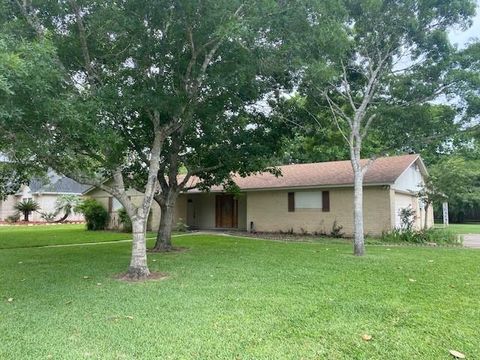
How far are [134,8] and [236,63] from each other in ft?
8.61

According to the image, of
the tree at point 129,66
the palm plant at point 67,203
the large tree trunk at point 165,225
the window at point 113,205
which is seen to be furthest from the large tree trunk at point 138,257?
the palm plant at point 67,203

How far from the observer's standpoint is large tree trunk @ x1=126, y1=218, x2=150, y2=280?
8555mm

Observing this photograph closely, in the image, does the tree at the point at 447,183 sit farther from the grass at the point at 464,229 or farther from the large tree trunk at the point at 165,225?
the large tree trunk at the point at 165,225

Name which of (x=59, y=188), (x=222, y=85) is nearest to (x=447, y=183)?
(x=222, y=85)

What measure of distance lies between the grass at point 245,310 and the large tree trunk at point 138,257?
467 mm

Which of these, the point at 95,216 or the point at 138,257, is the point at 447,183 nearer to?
the point at 138,257

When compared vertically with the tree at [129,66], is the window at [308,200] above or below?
below

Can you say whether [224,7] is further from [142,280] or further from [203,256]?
[203,256]

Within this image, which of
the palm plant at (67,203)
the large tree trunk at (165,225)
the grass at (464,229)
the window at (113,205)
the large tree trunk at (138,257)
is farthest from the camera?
the palm plant at (67,203)

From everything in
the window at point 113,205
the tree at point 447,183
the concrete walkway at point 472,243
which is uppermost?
the tree at point 447,183

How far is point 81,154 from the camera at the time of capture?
8.97 meters

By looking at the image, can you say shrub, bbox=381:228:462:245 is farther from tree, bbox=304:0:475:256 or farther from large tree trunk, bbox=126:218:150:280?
large tree trunk, bbox=126:218:150:280

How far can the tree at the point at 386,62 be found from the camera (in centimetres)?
1198

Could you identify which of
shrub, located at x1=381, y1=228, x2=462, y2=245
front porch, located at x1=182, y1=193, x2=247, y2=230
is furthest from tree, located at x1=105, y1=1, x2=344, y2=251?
front porch, located at x1=182, y1=193, x2=247, y2=230
